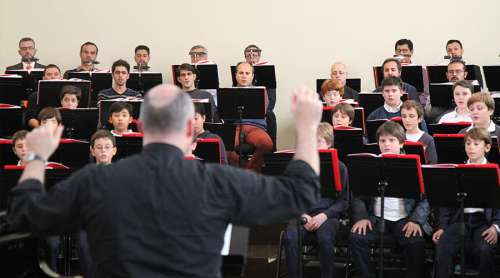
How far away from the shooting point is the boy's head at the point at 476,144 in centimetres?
543

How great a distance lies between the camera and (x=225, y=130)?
22.5 feet

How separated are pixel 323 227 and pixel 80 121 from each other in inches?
84.4

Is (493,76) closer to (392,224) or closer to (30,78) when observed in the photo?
(392,224)

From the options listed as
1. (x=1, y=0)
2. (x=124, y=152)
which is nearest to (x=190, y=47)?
(x=1, y=0)

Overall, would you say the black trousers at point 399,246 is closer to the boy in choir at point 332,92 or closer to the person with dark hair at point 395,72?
the boy in choir at point 332,92

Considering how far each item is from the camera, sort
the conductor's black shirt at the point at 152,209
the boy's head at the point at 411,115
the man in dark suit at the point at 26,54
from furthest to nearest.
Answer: the man in dark suit at the point at 26,54, the boy's head at the point at 411,115, the conductor's black shirt at the point at 152,209

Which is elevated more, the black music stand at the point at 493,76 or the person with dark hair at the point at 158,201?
the black music stand at the point at 493,76

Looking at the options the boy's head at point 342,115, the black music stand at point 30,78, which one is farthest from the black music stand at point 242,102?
the black music stand at point 30,78

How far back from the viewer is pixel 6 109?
21.2 ft

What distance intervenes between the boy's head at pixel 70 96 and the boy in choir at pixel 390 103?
2449 millimetres

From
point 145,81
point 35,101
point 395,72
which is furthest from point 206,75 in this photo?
point 395,72

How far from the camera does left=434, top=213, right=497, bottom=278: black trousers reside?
532 cm

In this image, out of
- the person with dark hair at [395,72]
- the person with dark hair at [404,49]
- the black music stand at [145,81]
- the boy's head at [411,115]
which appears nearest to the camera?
A: the boy's head at [411,115]

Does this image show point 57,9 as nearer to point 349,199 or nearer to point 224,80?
point 224,80
